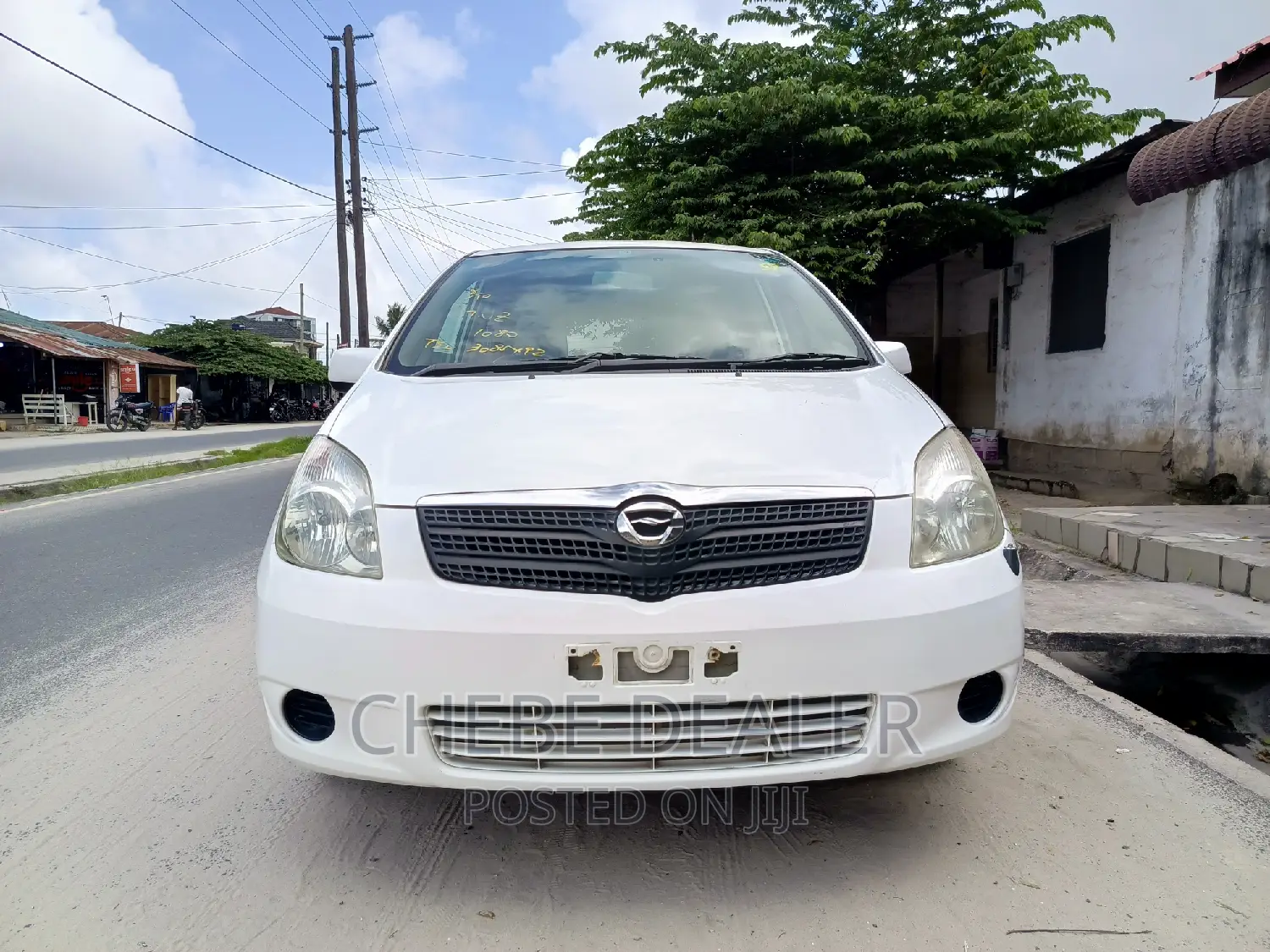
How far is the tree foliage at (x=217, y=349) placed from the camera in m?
38.1

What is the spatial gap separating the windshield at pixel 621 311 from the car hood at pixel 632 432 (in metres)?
0.34

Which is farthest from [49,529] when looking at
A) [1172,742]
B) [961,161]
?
[961,161]

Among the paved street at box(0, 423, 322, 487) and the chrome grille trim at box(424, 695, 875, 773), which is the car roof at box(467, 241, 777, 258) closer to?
the chrome grille trim at box(424, 695, 875, 773)

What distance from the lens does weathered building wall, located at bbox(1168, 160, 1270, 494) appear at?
6.46 meters

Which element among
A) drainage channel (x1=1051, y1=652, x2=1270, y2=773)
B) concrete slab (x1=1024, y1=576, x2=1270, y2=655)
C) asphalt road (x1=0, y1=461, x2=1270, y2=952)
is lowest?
drainage channel (x1=1051, y1=652, x2=1270, y2=773)

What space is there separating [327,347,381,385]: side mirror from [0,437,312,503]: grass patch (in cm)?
540

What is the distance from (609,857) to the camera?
211 centimetres

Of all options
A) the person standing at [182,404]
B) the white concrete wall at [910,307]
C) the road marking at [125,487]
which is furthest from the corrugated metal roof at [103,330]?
the white concrete wall at [910,307]

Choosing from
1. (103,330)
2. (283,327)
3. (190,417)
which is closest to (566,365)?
(190,417)

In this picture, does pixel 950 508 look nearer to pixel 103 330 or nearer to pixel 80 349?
pixel 80 349

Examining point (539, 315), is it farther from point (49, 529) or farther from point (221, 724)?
point (49, 529)

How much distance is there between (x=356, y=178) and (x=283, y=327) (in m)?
50.3

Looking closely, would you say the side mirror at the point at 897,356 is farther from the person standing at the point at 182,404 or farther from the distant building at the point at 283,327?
the distant building at the point at 283,327

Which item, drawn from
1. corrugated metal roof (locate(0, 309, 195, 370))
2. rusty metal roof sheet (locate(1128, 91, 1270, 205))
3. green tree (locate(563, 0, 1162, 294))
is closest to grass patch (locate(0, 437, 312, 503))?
green tree (locate(563, 0, 1162, 294))
